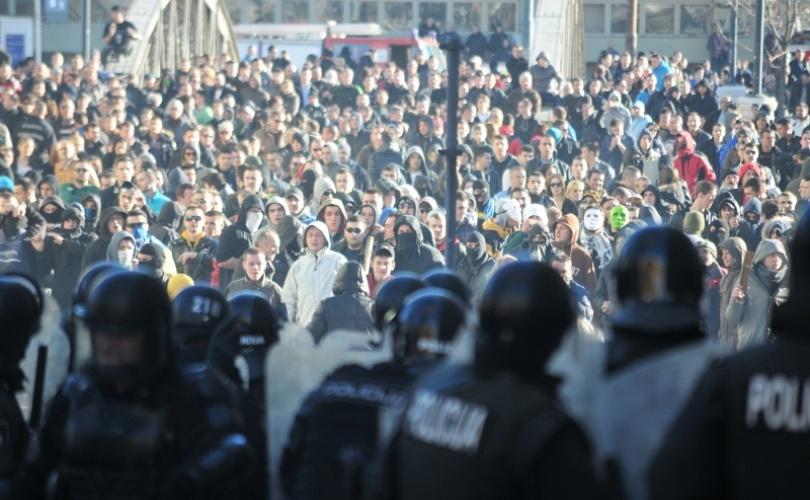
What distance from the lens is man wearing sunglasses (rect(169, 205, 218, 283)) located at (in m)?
12.6

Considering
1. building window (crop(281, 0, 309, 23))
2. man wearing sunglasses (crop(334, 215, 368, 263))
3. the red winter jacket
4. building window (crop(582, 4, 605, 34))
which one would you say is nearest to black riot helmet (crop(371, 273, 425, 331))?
man wearing sunglasses (crop(334, 215, 368, 263))

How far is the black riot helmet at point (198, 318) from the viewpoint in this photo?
231 inches

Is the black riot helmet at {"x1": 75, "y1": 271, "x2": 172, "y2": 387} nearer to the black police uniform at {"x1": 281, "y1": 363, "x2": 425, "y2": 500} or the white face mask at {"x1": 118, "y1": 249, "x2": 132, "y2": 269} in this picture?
the black police uniform at {"x1": 281, "y1": 363, "x2": 425, "y2": 500}

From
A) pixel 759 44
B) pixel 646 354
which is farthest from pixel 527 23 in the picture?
pixel 646 354

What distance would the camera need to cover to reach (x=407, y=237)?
488 inches

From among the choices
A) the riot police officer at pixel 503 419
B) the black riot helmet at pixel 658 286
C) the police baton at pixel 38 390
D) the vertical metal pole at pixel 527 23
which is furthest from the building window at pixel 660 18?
the riot police officer at pixel 503 419

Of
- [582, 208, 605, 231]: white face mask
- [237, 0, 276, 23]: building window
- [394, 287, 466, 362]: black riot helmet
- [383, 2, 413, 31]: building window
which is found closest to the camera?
[394, 287, 466, 362]: black riot helmet

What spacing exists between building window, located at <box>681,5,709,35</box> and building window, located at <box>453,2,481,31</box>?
5.49 meters

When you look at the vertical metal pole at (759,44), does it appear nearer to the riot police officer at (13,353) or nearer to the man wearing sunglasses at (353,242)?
the man wearing sunglasses at (353,242)

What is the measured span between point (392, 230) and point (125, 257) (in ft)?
6.27

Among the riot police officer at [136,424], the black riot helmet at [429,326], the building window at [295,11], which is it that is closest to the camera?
the riot police officer at [136,424]

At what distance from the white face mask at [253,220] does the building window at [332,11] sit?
3360cm

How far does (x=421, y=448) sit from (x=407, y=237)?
8.82m

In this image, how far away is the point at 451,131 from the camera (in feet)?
28.8
